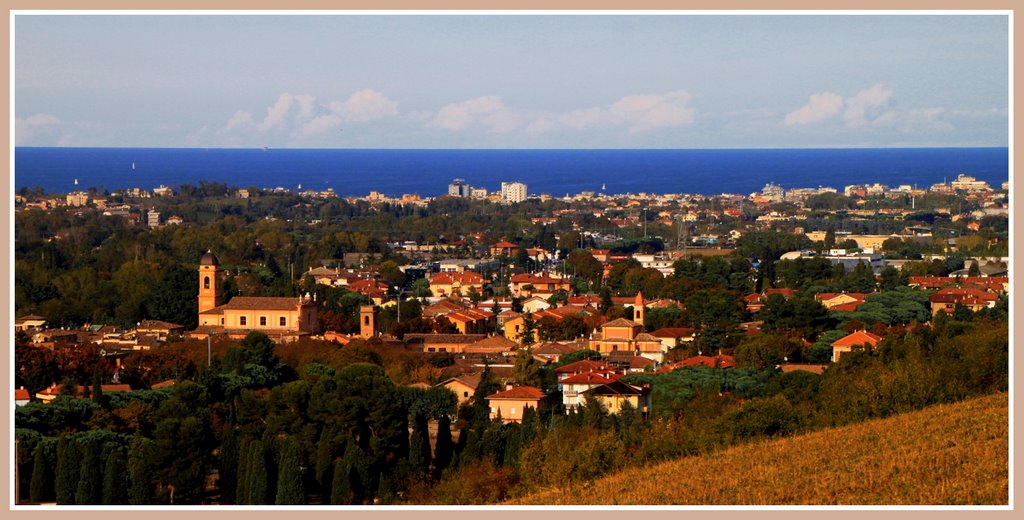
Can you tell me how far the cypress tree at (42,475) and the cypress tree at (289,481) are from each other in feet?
5.54

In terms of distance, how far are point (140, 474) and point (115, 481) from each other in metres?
0.29

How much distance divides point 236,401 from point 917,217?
40.3 m

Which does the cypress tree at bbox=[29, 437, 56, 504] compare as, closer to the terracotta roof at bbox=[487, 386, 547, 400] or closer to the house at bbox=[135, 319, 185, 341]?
the terracotta roof at bbox=[487, 386, 547, 400]

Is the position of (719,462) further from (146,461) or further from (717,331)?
(717,331)

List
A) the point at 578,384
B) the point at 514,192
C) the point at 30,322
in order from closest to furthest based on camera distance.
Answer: the point at 578,384, the point at 30,322, the point at 514,192

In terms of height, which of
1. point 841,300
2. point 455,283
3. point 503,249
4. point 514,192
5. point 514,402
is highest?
point 514,402

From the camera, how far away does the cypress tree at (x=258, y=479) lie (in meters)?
13.1

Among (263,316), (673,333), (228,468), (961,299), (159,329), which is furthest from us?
(961,299)

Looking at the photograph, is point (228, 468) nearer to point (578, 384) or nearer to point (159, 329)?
point (578, 384)

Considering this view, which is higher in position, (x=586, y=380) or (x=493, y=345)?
(x=586, y=380)

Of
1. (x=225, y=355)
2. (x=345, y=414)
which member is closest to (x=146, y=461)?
(x=345, y=414)

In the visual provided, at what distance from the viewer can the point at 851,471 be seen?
1056cm

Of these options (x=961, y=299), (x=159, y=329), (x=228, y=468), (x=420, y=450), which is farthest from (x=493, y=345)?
(x=228, y=468)

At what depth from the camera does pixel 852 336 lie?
71.6 ft
